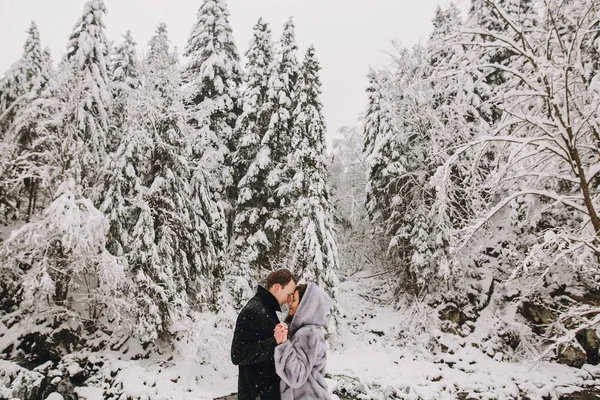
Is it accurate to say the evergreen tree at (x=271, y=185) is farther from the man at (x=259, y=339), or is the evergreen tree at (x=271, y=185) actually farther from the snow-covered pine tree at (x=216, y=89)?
the man at (x=259, y=339)

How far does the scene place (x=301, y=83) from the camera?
57.1 feet

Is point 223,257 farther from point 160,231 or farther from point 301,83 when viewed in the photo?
point 301,83

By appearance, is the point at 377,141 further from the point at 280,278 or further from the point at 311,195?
the point at 280,278

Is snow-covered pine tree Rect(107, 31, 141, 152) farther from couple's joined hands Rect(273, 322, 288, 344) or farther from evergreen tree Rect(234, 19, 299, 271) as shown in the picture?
couple's joined hands Rect(273, 322, 288, 344)

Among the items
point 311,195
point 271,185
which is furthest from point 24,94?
point 311,195

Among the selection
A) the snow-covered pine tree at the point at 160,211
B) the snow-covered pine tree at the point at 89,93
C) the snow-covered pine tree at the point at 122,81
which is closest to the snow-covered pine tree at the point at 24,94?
the snow-covered pine tree at the point at 89,93

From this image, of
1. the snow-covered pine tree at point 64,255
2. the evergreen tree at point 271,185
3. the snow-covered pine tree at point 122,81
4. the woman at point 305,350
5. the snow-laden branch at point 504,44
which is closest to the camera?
the woman at point 305,350

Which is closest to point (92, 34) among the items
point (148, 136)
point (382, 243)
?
point (148, 136)

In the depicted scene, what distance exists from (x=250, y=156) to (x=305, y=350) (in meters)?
15.7

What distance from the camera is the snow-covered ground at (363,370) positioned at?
11.4 meters

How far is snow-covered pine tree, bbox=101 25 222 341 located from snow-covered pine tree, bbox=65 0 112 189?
2.86 ft

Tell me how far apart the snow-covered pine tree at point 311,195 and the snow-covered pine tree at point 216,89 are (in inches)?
141

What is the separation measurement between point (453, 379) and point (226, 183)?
1250 cm

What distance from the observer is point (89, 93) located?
13.6 metres
